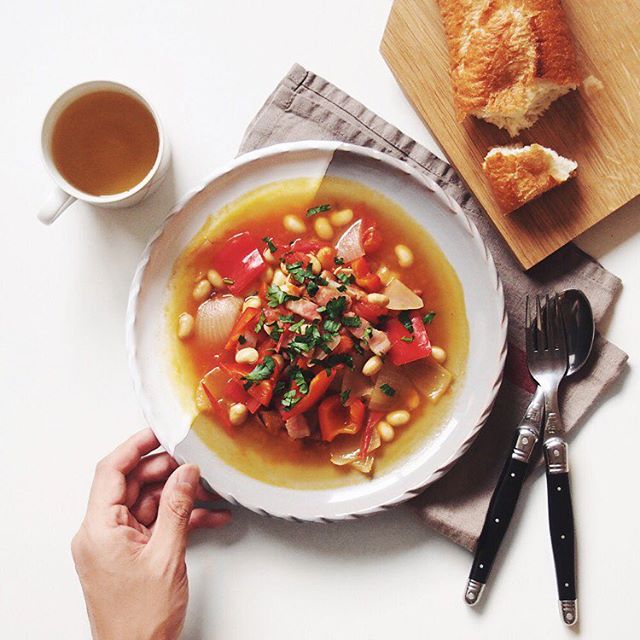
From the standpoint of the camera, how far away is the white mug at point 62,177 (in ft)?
8.48

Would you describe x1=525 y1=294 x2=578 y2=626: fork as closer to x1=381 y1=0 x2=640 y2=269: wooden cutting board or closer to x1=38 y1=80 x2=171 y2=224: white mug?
x1=381 y1=0 x2=640 y2=269: wooden cutting board

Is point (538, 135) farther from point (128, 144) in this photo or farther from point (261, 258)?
point (128, 144)

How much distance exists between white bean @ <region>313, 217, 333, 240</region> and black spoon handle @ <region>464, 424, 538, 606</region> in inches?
35.6

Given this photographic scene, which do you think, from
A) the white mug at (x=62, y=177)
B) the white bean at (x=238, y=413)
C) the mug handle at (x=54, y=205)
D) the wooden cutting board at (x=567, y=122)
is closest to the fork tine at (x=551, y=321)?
the wooden cutting board at (x=567, y=122)

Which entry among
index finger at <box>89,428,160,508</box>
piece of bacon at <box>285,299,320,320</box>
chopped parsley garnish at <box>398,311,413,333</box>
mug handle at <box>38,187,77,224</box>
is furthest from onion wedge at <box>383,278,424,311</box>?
mug handle at <box>38,187,77,224</box>

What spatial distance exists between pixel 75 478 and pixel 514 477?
1.55 metres

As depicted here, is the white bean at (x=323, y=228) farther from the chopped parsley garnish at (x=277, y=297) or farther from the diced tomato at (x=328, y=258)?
the chopped parsley garnish at (x=277, y=297)

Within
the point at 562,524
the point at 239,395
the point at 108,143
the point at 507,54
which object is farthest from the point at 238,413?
the point at 507,54

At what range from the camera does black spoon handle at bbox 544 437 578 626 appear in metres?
2.68

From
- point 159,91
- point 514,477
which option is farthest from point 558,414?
point 159,91

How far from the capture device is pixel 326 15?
287 cm

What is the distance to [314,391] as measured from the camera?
8.59ft

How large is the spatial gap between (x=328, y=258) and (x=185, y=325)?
532 mm

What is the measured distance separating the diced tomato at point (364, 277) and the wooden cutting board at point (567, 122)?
1.47ft
